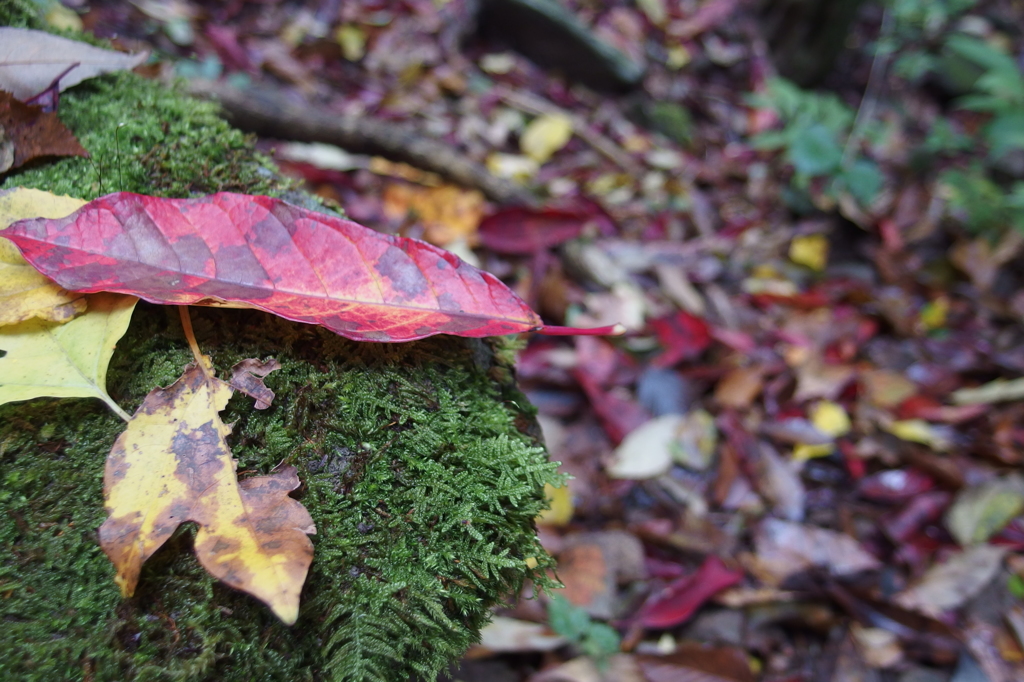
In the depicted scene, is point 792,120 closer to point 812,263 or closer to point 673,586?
point 812,263

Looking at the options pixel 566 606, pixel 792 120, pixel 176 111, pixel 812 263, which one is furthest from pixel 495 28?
pixel 566 606

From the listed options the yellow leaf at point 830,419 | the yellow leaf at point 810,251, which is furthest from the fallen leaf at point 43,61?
the yellow leaf at point 810,251

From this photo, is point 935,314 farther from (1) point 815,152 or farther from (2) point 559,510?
(2) point 559,510

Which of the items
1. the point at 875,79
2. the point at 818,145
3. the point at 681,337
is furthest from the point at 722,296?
the point at 875,79

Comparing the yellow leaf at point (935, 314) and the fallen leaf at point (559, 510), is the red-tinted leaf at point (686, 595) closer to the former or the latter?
the fallen leaf at point (559, 510)

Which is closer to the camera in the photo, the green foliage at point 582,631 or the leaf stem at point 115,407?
the leaf stem at point 115,407

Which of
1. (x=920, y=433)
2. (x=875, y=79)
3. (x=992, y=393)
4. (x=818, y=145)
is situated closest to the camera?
(x=920, y=433)
